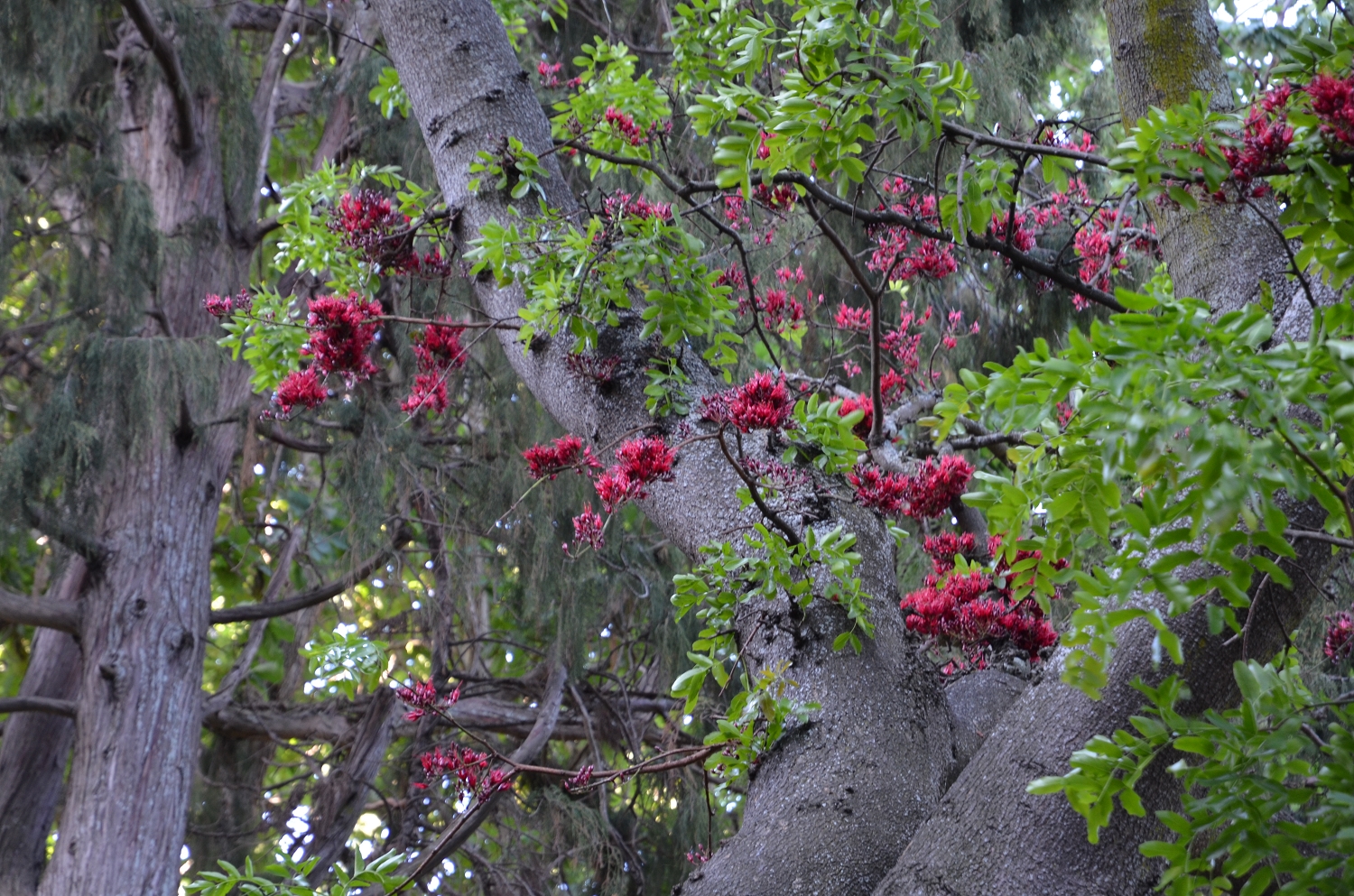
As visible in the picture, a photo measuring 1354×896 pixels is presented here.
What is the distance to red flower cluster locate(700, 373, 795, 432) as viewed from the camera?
5.76 feet

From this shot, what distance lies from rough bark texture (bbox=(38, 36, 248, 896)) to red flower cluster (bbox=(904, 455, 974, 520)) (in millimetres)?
3183

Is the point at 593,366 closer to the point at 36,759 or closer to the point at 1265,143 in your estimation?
the point at 1265,143

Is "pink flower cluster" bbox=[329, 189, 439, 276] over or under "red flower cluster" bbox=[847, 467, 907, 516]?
over

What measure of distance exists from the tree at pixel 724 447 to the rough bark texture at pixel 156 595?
2 centimetres

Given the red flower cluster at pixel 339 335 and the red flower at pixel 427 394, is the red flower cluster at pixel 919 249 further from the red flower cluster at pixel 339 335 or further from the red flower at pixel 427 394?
the red flower cluster at pixel 339 335

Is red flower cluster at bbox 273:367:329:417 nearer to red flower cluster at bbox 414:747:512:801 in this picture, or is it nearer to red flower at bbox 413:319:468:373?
red flower at bbox 413:319:468:373

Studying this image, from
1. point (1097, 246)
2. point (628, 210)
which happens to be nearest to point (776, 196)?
point (628, 210)

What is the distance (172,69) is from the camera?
460 centimetres

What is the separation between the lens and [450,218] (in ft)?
7.39

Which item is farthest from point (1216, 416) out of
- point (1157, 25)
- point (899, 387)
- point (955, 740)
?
point (899, 387)

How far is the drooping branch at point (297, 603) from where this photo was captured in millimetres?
4504

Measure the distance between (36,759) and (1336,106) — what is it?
5.65 metres

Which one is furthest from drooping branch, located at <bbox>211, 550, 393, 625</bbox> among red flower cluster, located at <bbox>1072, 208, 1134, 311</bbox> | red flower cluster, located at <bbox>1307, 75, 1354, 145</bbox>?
red flower cluster, located at <bbox>1307, 75, 1354, 145</bbox>

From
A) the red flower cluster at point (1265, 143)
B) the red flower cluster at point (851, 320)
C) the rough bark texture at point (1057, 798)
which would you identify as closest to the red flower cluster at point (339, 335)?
the rough bark texture at point (1057, 798)
